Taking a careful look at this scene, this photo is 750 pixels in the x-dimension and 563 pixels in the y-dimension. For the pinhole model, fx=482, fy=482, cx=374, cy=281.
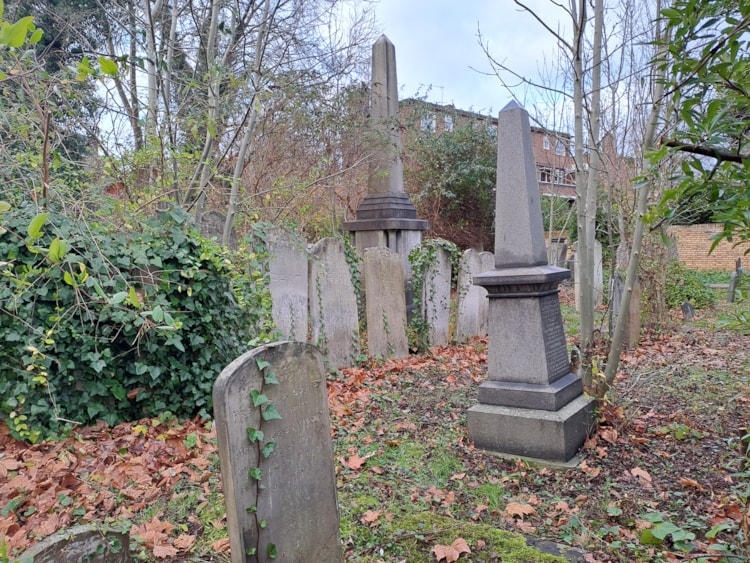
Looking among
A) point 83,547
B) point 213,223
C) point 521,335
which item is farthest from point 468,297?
point 83,547

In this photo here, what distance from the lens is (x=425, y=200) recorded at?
15.4 meters

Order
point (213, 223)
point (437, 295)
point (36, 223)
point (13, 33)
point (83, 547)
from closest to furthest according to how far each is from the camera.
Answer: point (13, 33) → point (36, 223) → point (83, 547) → point (213, 223) → point (437, 295)

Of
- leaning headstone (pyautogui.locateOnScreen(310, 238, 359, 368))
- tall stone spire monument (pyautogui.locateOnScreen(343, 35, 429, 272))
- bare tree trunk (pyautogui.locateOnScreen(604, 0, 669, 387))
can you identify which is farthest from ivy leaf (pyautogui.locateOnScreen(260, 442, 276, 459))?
tall stone spire monument (pyautogui.locateOnScreen(343, 35, 429, 272))

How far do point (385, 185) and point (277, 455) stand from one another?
617 cm

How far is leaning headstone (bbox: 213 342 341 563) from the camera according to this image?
2.13 metres

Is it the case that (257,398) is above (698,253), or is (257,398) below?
below

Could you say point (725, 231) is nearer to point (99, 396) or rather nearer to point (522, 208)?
point (522, 208)

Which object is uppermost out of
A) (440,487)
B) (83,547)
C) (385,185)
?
(385,185)

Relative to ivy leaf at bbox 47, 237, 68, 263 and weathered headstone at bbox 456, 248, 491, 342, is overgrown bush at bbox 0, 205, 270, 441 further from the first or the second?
weathered headstone at bbox 456, 248, 491, 342

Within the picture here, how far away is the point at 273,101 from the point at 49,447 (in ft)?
16.3

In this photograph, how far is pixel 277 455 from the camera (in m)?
2.33

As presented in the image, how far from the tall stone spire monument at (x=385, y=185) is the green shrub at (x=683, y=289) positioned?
549cm

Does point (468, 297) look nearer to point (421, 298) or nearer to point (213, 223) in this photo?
point (421, 298)

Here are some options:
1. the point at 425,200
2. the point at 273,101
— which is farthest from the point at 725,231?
the point at 425,200
